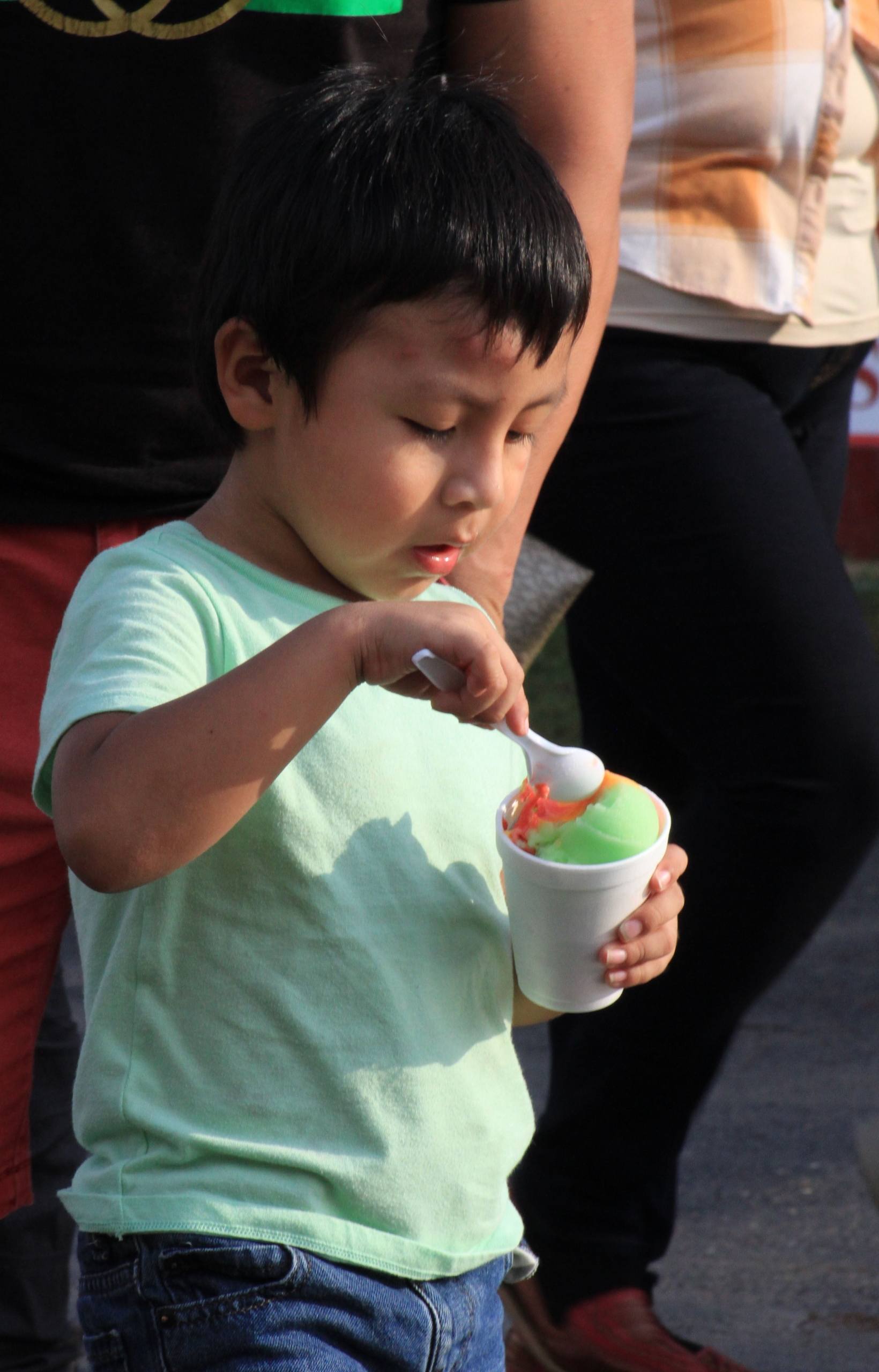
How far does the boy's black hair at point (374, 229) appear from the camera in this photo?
144 centimetres

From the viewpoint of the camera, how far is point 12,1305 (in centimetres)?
227

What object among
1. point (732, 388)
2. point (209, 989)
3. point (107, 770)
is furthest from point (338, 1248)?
point (732, 388)

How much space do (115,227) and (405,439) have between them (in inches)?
22.2

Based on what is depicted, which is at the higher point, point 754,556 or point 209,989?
point 209,989

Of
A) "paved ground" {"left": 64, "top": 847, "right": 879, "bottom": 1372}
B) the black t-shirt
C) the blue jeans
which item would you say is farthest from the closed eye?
"paved ground" {"left": 64, "top": 847, "right": 879, "bottom": 1372}

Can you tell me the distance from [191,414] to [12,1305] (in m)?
1.20

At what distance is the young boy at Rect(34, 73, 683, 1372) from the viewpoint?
4.35ft

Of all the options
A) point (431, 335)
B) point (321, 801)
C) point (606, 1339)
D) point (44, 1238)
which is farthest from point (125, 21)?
point (606, 1339)

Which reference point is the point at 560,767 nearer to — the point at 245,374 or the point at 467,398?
the point at 467,398

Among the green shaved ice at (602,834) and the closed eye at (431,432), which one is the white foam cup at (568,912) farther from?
the closed eye at (431,432)

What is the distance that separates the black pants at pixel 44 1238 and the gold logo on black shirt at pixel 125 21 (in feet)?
3.87

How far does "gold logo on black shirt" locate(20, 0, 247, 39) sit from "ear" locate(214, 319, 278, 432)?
0.42 metres

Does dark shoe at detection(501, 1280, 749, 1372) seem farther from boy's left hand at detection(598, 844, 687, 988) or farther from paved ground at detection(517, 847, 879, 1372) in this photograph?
boy's left hand at detection(598, 844, 687, 988)

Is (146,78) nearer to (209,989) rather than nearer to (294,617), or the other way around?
(294,617)
